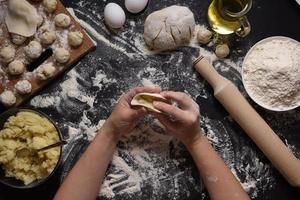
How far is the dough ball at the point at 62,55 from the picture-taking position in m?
1.16

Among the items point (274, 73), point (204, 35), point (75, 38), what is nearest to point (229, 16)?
point (204, 35)

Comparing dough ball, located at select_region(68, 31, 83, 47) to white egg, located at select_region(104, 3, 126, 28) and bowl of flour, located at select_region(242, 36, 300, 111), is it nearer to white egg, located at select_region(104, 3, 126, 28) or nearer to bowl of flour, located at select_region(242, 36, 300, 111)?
white egg, located at select_region(104, 3, 126, 28)

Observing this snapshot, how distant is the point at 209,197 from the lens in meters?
1.17

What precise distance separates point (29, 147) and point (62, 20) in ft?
1.10

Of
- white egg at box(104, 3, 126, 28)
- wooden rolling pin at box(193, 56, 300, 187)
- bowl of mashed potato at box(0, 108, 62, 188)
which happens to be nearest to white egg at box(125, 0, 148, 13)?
white egg at box(104, 3, 126, 28)

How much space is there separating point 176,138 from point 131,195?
0.61 feet

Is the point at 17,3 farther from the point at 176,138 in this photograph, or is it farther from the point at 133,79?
the point at 176,138

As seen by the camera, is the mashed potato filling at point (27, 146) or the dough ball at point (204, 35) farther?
the dough ball at point (204, 35)

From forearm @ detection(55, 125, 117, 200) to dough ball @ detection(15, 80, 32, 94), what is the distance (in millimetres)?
215

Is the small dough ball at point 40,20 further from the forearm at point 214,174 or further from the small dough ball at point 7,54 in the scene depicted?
the forearm at point 214,174

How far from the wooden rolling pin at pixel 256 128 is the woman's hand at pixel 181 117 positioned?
10cm

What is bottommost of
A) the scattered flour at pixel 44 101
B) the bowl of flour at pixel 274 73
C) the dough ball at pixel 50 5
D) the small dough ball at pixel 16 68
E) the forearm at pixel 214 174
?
the forearm at pixel 214 174

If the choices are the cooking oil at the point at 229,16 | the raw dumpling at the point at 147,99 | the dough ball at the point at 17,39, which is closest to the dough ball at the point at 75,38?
the dough ball at the point at 17,39

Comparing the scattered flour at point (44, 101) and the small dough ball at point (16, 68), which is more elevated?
the small dough ball at point (16, 68)
